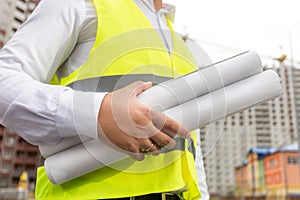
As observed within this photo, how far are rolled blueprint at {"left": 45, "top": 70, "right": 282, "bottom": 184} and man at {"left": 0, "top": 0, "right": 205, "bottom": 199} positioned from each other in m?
0.02

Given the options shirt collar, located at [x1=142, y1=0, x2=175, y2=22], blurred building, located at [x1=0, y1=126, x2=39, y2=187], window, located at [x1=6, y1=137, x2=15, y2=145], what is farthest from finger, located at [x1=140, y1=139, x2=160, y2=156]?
window, located at [x1=6, y1=137, x2=15, y2=145]

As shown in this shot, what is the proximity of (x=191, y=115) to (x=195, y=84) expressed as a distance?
40 millimetres

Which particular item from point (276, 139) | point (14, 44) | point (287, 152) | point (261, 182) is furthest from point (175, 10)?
point (276, 139)

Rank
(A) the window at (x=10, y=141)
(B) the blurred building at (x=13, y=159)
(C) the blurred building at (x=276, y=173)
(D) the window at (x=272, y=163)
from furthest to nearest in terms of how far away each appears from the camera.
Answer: (A) the window at (x=10, y=141) < (B) the blurred building at (x=13, y=159) < (D) the window at (x=272, y=163) < (C) the blurred building at (x=276, y=173)

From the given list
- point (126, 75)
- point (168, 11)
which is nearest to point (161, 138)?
point (126, 75)

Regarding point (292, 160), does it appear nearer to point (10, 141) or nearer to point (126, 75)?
point (10, 141)

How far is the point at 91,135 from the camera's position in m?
0.43

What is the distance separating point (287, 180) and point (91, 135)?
986 inches

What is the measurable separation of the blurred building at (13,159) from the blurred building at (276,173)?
17.0 metres

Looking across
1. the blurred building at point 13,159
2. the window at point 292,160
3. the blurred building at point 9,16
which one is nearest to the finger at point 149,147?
the window at point 292,160

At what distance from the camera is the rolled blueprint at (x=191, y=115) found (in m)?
0.44

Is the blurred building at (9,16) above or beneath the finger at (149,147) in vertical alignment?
beneath

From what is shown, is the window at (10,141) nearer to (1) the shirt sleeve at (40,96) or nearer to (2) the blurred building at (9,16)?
(2) the blurred building at (9,16)

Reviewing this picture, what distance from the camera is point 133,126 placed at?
1.31 ft
